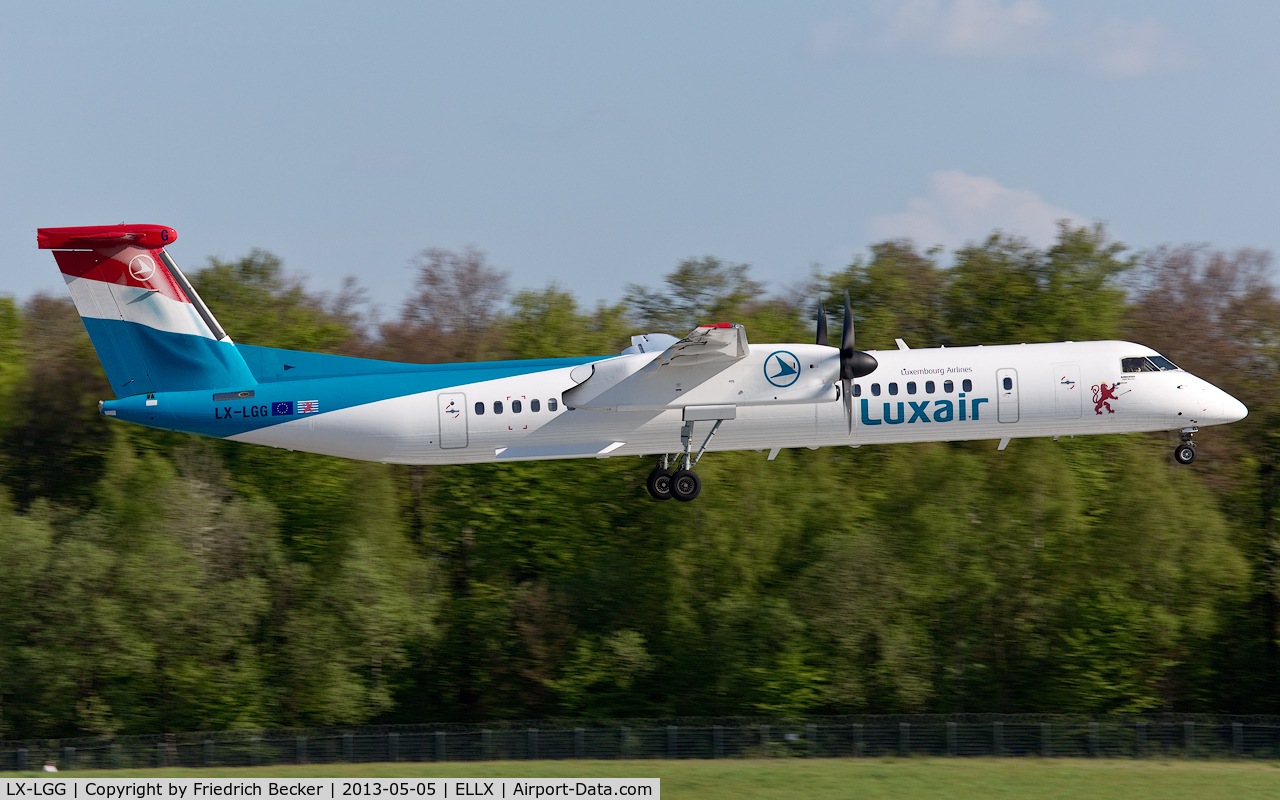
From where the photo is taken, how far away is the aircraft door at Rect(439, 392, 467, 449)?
2783cm

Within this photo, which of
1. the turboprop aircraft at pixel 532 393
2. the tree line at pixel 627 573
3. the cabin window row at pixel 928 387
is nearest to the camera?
Result: the turboprop aircraft at pixel 532 393

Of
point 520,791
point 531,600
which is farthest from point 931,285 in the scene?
point 520,791

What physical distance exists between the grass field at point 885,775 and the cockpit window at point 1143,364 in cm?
988

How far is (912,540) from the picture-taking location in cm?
4662

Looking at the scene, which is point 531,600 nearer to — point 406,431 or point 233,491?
point 233,491

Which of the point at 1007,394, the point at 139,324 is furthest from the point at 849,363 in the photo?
the point at 139,324

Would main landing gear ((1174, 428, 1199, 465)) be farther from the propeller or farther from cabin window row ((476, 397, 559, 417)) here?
cabin window row ((476, 397, 559, 417))

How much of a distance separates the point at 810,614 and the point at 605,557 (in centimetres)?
762

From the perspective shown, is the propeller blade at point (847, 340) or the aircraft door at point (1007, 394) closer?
the propeller blade at point (847, 340)

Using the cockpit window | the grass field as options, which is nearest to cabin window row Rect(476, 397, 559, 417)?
the grass field

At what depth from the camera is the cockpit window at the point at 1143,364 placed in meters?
29.1

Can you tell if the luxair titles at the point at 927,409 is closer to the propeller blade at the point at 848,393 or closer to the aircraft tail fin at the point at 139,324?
the propeller blade at the point at 848,393

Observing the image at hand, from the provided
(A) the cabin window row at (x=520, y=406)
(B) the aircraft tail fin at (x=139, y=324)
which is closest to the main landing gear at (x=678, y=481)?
(A) the cabin window row at (x=520, y=406)

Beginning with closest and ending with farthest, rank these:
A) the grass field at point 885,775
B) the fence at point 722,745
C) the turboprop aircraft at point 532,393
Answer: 1. the turboprop aircraft at point 532,393
2. the grass field at point 885,775
3. the fence at point 722,745
